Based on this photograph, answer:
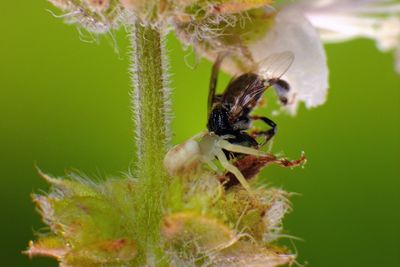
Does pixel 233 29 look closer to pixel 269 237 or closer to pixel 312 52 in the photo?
pixel 312 52

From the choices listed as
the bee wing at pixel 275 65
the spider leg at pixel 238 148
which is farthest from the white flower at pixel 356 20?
the spider leg at pixel 238 148

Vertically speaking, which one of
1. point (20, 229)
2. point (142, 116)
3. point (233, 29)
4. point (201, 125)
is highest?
point (233, 29)

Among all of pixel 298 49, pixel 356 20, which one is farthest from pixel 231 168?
pixel 356 20

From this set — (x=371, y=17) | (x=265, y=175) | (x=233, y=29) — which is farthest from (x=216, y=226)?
(x=265, y=175)

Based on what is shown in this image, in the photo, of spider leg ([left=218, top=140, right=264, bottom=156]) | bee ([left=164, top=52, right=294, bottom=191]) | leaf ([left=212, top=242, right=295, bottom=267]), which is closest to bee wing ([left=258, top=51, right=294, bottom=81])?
bee ([left=164, top=52, right=294, bottom=191])

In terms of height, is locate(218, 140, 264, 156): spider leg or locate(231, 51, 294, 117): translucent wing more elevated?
locate(231, 51, 294, 117): translucent wing

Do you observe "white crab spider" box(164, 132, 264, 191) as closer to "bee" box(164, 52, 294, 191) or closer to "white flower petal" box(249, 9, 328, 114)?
"bee" box(164, 52, 294, 191)
